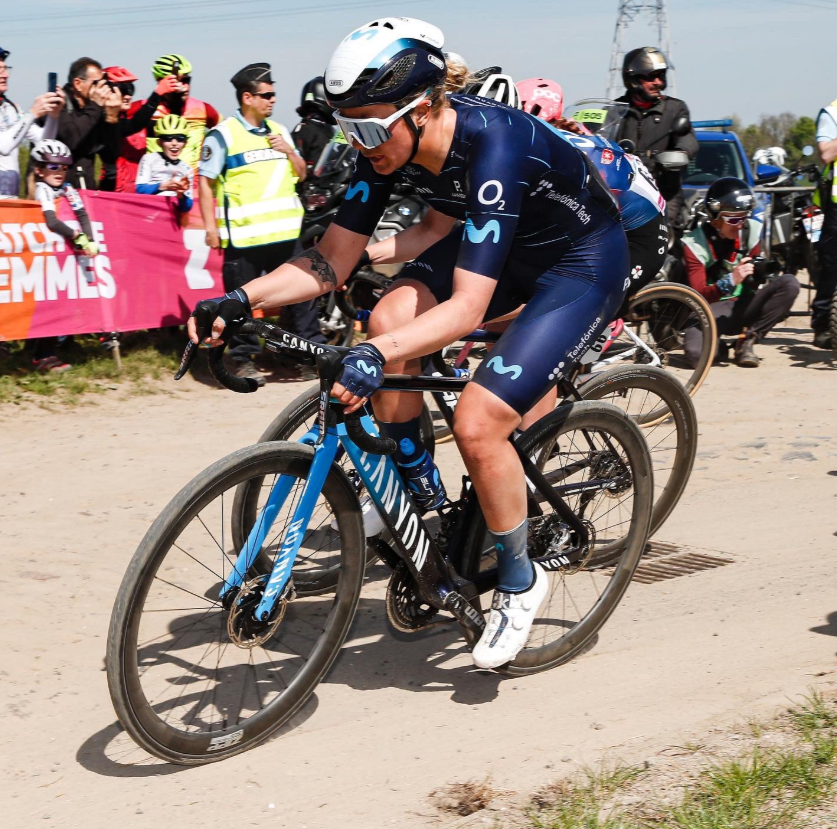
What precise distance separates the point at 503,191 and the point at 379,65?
52 centimetres

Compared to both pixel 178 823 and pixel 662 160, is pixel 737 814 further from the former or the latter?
pixel 662 160

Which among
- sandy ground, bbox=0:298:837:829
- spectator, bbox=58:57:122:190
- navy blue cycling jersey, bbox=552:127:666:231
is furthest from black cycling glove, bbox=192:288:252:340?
Result: spectator, bbox=58:57:122:190

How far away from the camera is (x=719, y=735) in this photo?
362 centimetres

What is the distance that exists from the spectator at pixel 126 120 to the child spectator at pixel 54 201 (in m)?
0.76

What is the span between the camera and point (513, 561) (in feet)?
13.2

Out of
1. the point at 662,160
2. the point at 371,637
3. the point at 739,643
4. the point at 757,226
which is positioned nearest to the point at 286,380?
the point at 662,160

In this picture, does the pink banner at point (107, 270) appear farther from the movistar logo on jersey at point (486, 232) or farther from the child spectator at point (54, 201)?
the movistar logo on jersey at point (486, 232)

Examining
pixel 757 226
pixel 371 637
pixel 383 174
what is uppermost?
pixel 383 174

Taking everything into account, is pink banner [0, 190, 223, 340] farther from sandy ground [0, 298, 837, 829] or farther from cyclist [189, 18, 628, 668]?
cyclist [189, 18, 628, 668]

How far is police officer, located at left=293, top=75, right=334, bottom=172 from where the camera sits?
33.7ft

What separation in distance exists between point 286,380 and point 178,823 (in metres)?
6.28

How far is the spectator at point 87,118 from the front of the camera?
919 centimetres

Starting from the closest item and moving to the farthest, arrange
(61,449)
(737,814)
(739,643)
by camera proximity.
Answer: (737,814)
(739,643)
(61,449)

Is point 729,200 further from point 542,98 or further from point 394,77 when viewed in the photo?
point 394,77
